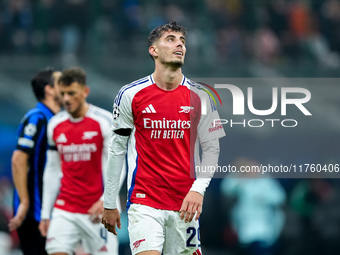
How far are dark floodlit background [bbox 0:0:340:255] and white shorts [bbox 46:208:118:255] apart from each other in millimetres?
5729

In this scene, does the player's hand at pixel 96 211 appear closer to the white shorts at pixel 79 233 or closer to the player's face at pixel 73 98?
the white shorts at pixel 79 233

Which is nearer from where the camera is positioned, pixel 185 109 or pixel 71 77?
pixel 185 109

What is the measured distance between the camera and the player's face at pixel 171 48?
6.12 m

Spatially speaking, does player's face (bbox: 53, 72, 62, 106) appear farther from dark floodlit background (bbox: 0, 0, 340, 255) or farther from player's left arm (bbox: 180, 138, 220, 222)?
dark floodlit background (bbox: 0, 0, 340, 255)

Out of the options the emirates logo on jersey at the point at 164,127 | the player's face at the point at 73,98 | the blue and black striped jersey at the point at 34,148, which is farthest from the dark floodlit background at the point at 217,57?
the emirates logo on jersey at the point at 164,127

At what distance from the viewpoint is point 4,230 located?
12.8 metres

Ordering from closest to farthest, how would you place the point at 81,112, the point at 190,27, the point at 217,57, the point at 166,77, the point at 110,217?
the point at 110,217, the point at 166,77, the point at 81,112, the point at 217,57, the point at 190,27

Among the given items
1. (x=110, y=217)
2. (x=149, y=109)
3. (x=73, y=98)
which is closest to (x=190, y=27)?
(x=73, y=98)

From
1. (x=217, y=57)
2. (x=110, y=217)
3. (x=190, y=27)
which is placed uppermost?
(x=190, y=27)

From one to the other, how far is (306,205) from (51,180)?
306 inches

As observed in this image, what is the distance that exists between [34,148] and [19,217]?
0.79 metres

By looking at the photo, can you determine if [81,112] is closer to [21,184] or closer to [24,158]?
[24,158]

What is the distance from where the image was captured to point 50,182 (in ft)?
25.8

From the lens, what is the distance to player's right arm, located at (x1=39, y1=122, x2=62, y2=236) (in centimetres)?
784
